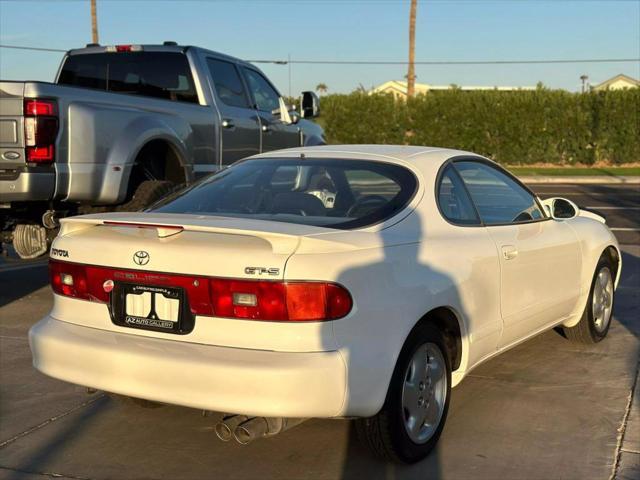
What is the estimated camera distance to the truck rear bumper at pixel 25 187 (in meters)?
6.20

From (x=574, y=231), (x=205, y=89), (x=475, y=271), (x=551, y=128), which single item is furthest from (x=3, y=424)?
(x=551, y=128)

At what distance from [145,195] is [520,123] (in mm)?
26146

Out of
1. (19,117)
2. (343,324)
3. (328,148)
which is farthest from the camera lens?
(19,117)

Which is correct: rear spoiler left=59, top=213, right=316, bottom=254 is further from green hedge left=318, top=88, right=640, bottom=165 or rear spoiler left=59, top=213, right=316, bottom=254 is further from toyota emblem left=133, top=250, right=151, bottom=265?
green hedge left=318, top=88, right=640, bottom=165

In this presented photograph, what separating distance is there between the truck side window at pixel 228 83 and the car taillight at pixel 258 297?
5732 millimetres

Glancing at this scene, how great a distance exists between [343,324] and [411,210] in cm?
92

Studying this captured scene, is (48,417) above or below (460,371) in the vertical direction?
below

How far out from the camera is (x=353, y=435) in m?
4.36

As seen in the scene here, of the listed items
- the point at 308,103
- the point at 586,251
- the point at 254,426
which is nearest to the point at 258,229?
the point at 254,426

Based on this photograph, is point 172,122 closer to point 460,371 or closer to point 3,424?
point 3,424

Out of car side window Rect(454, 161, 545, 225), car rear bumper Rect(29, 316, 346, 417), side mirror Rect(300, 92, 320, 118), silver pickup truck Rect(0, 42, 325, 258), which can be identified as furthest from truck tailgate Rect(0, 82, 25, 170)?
side mirror Rect(300, 92, 320, 118)

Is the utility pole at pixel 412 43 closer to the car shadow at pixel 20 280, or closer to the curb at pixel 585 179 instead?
the curb at pixel 585 179

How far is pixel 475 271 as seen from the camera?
14.4 ft

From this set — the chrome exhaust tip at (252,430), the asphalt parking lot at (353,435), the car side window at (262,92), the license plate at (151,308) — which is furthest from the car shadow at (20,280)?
the chrome exhaust tip at (252,430)
